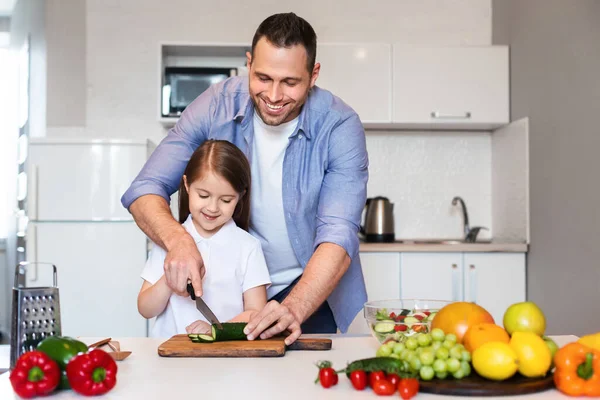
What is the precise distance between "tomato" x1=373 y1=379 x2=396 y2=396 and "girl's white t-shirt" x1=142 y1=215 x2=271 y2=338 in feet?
2.79

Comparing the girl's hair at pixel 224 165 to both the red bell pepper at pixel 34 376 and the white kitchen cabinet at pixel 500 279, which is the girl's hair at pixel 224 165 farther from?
the white kitchen cabinet at pixel 500 279

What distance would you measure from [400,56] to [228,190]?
7.11ft

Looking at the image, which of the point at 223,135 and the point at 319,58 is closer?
the point at 223,135

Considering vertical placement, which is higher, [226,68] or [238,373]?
[226,68]

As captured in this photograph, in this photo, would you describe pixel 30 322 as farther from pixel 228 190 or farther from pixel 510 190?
pixel 510 190

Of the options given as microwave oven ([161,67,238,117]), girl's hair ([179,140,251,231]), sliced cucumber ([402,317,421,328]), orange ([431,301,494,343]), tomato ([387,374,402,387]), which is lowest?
tomato ([387,374,402,387])

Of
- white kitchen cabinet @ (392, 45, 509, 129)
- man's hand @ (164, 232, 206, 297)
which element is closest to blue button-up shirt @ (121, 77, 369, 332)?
man's hand @ (164, 232, 206, 297)

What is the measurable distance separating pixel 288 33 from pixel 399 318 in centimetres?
73

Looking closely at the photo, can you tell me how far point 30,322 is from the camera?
120cm

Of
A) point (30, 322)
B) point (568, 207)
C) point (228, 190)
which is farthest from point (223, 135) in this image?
point (568, 207)

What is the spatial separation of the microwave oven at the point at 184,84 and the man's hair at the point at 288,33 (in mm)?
2061

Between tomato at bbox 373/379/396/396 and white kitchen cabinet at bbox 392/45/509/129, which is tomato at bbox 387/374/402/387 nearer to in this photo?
tomato at bbox 373/379/396/396

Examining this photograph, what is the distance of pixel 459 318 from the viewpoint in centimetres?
120

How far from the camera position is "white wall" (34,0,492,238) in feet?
13.3
